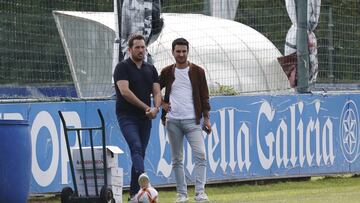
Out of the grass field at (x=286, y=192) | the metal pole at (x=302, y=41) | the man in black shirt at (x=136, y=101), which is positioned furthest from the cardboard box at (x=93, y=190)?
the metal pole at (x=302, y=41)

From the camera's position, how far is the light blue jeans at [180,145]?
13516 millimetres

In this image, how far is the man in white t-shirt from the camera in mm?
13484

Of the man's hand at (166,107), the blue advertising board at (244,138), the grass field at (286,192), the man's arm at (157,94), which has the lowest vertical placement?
the grass field at (286,192)

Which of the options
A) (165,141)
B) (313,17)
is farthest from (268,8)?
(165,141)

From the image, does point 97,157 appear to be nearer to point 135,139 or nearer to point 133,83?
point 135,139

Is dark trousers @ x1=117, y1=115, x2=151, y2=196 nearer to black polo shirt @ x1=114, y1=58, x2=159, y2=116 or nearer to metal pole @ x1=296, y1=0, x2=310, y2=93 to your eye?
black polo shirt @ x1=114, y1=58, x2=159, y2=116

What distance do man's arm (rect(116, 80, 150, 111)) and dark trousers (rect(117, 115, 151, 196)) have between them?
0.82 feet

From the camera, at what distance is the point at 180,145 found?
1365 cm

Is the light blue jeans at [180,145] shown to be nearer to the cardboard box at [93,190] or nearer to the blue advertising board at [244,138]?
the cardboard box at [93,190]

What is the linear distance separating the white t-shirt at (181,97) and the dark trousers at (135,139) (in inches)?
27.0

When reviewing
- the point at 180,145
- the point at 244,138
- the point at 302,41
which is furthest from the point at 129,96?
the point at 302,41

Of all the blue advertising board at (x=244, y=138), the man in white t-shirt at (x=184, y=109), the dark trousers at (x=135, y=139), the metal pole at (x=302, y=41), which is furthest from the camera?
the metal pole at (x=302, y=41)

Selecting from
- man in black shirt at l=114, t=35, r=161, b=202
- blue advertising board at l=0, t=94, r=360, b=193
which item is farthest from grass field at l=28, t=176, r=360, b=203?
man in black shirt at l=114, t=35, r=161, b=202

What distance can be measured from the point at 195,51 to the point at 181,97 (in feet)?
21.2
